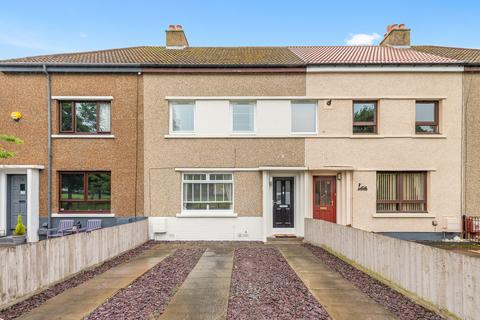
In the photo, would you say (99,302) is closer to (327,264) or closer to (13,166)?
(327,264)

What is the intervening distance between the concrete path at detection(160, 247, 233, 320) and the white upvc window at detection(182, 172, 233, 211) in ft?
11.8

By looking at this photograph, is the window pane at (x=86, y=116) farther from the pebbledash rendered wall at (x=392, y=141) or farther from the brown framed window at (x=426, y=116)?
the brown framed window at (x=426, y=116)

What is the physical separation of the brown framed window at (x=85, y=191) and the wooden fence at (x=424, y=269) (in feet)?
30.4

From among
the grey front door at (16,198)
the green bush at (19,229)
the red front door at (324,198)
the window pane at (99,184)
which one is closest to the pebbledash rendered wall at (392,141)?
the red front door at (324,198)

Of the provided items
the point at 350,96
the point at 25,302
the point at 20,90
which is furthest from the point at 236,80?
the point at 25,302

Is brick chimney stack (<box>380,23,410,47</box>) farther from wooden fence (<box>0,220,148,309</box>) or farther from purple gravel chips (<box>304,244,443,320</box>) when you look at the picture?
wooden fence (<box>0,220,148,309</box>)

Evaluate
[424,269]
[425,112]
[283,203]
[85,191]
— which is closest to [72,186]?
[85,191]

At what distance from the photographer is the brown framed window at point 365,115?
11.9 meters

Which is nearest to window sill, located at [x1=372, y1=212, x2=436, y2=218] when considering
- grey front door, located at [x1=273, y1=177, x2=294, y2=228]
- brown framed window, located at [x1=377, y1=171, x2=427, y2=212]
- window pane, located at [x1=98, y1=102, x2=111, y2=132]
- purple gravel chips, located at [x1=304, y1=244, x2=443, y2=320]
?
brown framed window, located at [x1=377, y1=171, x2=427, y2=212]

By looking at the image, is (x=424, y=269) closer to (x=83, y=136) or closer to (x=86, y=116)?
(x=83, y=136)

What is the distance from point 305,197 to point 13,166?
11.5 metres

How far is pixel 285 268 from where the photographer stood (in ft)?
25.1

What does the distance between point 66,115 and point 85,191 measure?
10.6 ft

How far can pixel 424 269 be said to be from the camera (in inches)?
209
